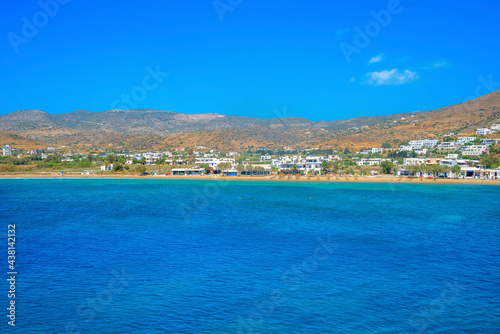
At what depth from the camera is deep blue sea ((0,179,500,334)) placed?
11914mm

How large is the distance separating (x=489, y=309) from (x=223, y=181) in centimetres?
5472

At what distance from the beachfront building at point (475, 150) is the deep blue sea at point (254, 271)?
5889 centimetres

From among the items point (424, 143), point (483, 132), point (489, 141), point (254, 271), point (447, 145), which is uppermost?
point (483, 132)

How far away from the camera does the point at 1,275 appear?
1545 cm

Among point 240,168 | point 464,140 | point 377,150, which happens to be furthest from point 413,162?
point 464,140

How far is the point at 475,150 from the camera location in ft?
280

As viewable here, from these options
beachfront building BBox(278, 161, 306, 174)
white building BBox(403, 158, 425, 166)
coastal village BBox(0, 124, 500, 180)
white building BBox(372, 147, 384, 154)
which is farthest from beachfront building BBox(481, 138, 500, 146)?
beachfront building BBox(278, 161, 306, 174)

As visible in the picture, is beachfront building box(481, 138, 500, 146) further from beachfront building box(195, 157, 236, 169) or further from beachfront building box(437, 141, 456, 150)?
beachfront building box(195, 157, 236, 169)

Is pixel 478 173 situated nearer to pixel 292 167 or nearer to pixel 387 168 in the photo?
pixel 387 168

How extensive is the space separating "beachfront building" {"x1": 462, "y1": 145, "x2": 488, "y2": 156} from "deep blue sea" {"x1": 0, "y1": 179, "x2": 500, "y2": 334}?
58.9 metres

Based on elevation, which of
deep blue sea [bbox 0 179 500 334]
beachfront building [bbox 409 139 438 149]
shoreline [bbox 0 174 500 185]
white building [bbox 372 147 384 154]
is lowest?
deep blue sea [bbox 0 179 500 334]

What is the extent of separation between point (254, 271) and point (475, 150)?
84.5 m

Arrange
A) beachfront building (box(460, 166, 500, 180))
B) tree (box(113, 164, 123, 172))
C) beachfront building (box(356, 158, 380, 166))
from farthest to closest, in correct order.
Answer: beachfront building (box(356, 158, 380, 166)) < tree (box(113, 164, 123, 172)) < beachfront building (box(460, 166, 500, 180))

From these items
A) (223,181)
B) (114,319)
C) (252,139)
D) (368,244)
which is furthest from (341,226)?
(252,139)
